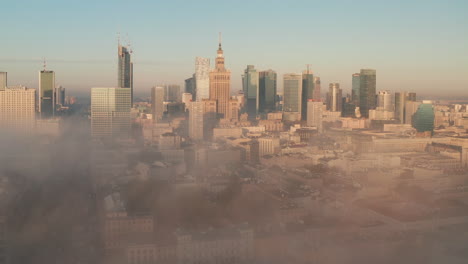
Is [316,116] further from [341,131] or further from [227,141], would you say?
[227,141]

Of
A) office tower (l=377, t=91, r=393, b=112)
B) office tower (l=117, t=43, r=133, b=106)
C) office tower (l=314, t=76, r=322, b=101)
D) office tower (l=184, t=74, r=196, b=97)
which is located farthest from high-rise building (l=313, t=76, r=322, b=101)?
office tower (l=117, t=43, r=133, b=106)

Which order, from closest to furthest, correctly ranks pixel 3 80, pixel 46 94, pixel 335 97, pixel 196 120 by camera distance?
pixel 3 80
pixel 196 120
pixel 46 94
pixel 335 97

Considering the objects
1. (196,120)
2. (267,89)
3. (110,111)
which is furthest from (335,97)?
(110,111)

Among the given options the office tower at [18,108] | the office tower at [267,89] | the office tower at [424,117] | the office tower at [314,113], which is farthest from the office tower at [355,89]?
the office tower at [18,108]

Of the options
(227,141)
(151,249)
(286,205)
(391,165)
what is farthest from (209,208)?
(227,141)

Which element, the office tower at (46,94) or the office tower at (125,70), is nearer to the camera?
the office tower at (46,94)

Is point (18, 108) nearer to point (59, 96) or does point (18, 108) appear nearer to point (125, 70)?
point (59, 96)

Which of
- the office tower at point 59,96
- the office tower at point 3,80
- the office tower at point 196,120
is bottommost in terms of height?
the office tower at point 196,120

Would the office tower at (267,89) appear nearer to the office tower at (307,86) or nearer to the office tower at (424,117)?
the office tower at (307,86)
